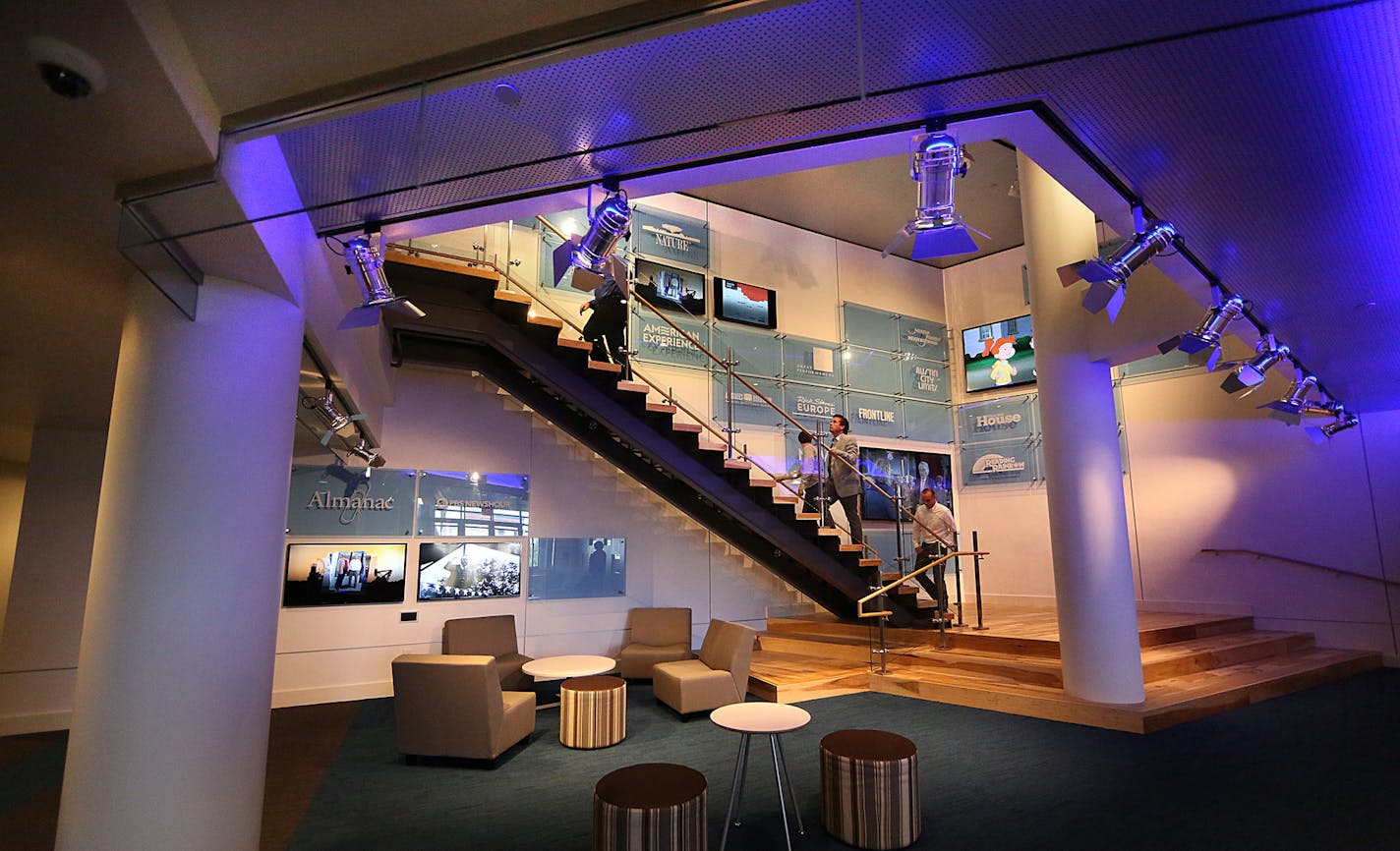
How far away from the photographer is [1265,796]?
4.14m

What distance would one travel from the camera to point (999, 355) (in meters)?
11.9

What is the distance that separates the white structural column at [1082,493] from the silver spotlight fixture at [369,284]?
211 inches

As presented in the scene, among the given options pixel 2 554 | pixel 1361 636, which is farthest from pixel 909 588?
pixel 2 554

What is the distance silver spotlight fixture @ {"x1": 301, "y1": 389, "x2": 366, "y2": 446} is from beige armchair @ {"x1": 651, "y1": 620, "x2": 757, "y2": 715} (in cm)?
355

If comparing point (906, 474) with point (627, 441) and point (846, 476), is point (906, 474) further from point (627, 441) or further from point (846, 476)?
point (627, 441)

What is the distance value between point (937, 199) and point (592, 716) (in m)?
4.55

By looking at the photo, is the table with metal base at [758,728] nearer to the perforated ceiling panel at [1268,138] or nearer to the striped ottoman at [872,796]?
the striped ottoman at [872,796]

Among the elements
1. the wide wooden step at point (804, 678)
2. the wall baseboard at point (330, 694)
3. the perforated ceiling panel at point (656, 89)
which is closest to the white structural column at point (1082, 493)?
the wide wooden step at point (804, 678)

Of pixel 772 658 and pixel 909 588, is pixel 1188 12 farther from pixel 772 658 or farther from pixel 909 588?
pixel 772 658

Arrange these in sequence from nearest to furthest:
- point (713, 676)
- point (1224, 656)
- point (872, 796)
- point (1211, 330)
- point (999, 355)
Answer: point (872, 796), point (1211, 330), point (713, 676), point (1224, 656), point (999, 355)

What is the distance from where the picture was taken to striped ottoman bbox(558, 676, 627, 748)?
5.35m

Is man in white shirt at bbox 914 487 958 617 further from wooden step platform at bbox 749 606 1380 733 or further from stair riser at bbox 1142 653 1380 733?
stair riser at bbox 1142 653 1380 733

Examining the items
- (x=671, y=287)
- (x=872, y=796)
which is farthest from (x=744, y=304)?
(x=872, y=796)

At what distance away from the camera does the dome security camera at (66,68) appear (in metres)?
1.78
